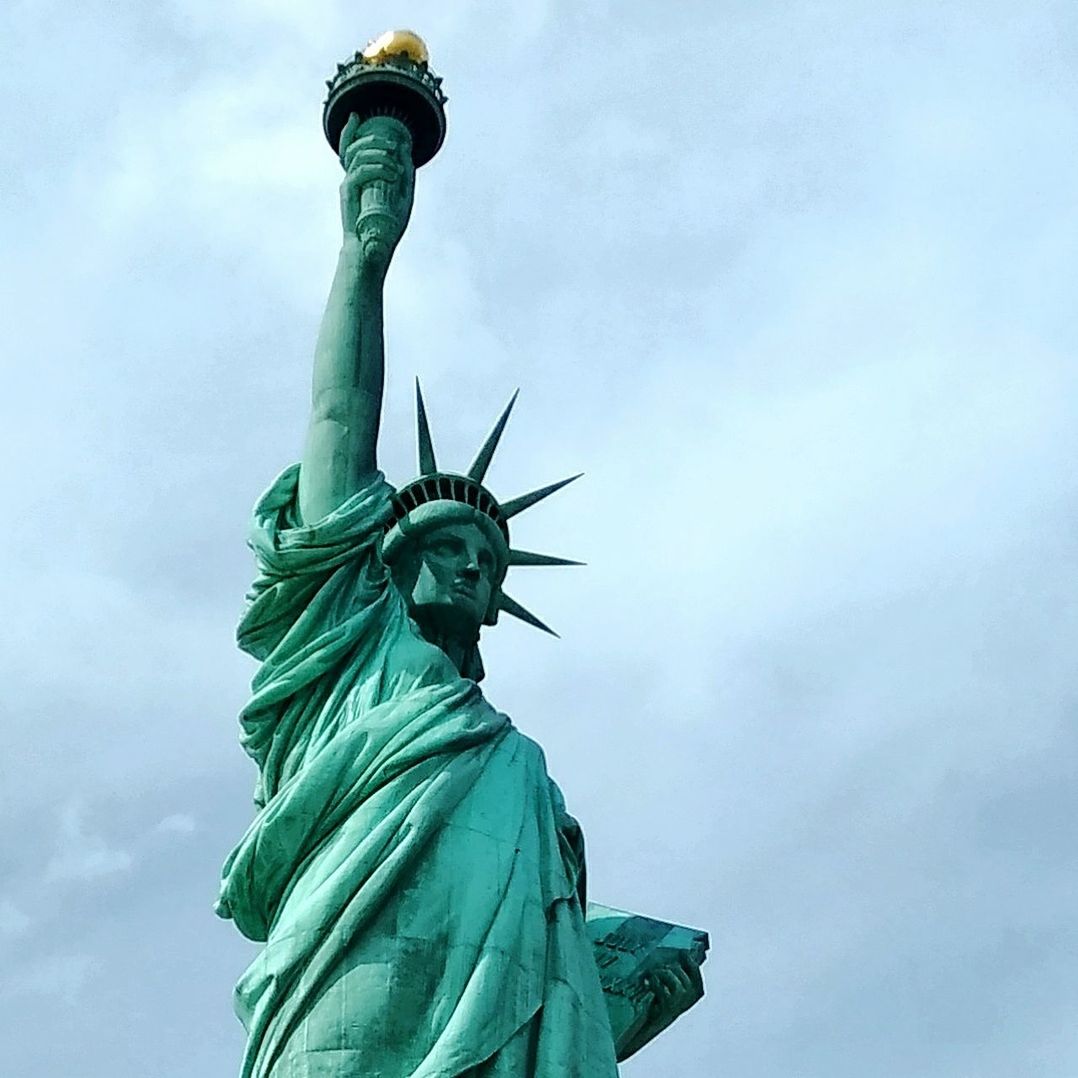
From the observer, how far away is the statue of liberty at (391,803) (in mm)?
15242

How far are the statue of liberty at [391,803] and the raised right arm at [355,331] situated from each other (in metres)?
0.02

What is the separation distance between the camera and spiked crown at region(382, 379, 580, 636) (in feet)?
58.3

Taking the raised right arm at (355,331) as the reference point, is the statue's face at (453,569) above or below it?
below

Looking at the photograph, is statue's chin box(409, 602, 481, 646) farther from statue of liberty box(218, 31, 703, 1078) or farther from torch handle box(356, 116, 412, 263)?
torch handle box(356, 116, 412, 263)

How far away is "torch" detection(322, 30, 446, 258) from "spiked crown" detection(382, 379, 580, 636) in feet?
8.79

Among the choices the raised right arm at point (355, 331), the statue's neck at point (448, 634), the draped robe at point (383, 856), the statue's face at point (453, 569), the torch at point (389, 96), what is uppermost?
the torch at point (389, 96)

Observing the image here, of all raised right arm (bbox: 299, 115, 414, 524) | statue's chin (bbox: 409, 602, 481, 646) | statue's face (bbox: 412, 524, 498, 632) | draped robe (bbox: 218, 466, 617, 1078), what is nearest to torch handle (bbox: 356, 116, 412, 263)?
raised right arm (bbox: 299, 115, 414, 524)

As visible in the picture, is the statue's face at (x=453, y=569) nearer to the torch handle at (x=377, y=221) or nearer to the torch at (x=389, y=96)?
the torch handle at (x=377, y=221)

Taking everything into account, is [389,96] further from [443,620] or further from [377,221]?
[443,620]

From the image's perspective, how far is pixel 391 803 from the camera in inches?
630

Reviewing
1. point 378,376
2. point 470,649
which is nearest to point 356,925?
point 470,649

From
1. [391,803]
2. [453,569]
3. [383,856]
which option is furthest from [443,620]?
[383,856]

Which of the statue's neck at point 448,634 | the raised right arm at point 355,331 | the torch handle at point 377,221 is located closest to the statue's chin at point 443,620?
the statue's neck at point 448,634

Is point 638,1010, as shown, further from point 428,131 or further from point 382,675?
point 428,131
